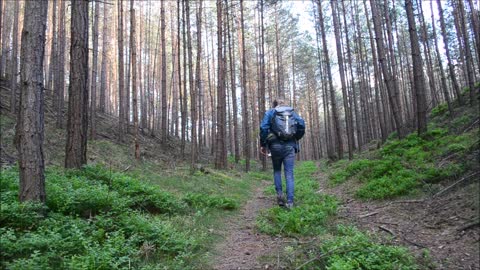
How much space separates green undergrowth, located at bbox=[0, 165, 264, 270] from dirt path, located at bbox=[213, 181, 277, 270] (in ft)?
0.74

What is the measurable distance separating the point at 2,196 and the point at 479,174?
676cm

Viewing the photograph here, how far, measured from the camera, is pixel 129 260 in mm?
3080

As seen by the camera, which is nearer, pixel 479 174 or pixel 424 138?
pixel 479 174

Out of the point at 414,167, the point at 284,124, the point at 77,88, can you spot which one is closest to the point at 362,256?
the point at 284,124

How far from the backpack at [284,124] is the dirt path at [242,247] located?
5.59 feet

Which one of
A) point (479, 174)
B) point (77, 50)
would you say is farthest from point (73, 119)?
point (479, 174)

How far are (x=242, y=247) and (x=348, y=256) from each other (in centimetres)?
148

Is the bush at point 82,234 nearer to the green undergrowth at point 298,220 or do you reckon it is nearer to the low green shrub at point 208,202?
the low green shrub at point 208,202

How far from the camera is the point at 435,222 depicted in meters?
4.28

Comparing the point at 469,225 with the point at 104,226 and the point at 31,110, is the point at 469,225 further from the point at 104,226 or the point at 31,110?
the point at 31,110

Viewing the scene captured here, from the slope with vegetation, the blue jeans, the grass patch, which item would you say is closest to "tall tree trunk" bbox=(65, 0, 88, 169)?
the slope with vegetation

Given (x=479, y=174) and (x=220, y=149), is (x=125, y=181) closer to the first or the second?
(x=479, y=174)

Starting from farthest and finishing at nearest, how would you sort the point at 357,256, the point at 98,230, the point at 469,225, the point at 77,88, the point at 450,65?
the point at 450,65
the point at 77,88
the point at 469,225
the point at 98,230
the point at 357,256

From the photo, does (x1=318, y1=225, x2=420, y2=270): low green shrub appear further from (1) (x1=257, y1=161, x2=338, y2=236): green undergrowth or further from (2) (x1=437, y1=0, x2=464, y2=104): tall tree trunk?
(2) (x1=437, y1=0, x2=464, y2=104): tall tree trunk
